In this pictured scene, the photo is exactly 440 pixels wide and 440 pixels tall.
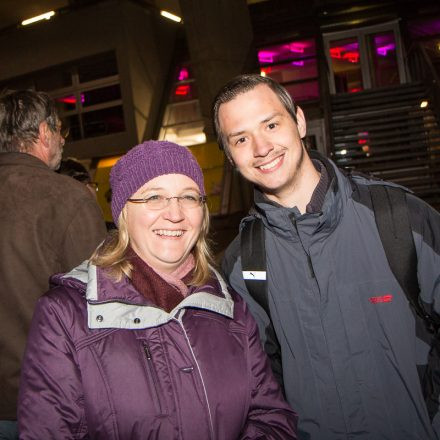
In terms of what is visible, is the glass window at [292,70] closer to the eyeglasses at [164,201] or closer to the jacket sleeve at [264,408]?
the eyeglasses at [164,201]

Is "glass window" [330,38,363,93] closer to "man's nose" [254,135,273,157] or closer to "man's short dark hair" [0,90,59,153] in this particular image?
"man's nose" [254,135,273,157]

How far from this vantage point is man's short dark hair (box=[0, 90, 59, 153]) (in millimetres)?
2326

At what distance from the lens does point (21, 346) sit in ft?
6.36

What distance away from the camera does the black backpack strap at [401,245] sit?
1776mm

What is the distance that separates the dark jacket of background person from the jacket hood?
0.41 meters

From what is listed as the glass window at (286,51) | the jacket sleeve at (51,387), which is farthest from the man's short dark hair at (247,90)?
the glass window at (286,51)

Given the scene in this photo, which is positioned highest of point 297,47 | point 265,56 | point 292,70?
point 297,47

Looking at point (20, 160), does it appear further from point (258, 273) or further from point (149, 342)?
point (258, 273)

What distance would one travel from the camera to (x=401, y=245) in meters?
1.78

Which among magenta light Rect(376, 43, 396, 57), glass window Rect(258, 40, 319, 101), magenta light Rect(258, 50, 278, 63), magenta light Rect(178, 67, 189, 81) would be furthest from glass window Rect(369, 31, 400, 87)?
magenta light Rect(178, 67, 189, 81)

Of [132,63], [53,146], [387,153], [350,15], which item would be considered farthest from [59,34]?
[53,146]

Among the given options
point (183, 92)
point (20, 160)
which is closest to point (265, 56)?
point (183, 92)

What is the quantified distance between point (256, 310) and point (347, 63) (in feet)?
55.3

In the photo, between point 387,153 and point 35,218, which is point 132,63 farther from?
point 35,218
